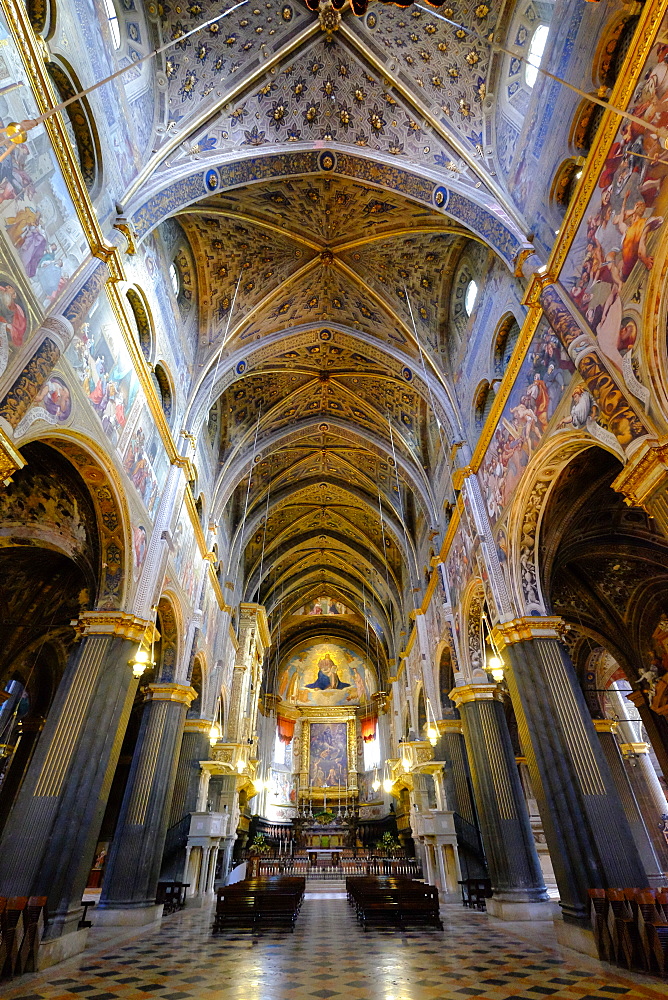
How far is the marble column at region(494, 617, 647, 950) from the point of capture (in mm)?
7551

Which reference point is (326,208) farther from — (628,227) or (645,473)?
(645,473)

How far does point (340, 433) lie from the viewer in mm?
21406

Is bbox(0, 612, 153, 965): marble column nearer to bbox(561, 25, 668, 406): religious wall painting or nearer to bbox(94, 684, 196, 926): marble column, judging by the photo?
bbox(94, 684, 196, 926): marble column

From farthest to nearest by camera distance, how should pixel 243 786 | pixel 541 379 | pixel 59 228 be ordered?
pixel 243 786
pixel 541 379
pixel 59 228

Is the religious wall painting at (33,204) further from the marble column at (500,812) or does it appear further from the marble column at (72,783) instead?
the marble column at (500,812)

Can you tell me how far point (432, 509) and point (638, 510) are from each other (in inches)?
276

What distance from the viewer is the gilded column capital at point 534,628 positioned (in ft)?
31.4

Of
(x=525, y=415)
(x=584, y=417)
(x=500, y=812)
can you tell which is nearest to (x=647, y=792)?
(x=500, y=812)

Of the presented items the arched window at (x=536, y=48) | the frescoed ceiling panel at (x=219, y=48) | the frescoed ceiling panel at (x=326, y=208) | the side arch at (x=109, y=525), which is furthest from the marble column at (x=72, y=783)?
the arched window at (x=536, y=48)

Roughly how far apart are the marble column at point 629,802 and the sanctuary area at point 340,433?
22 centimetres

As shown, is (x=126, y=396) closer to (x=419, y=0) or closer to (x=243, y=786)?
(x=419, y=0)

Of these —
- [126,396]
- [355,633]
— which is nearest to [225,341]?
[126,396]

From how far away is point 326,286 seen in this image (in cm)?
1612

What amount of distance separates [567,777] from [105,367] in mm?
10887
